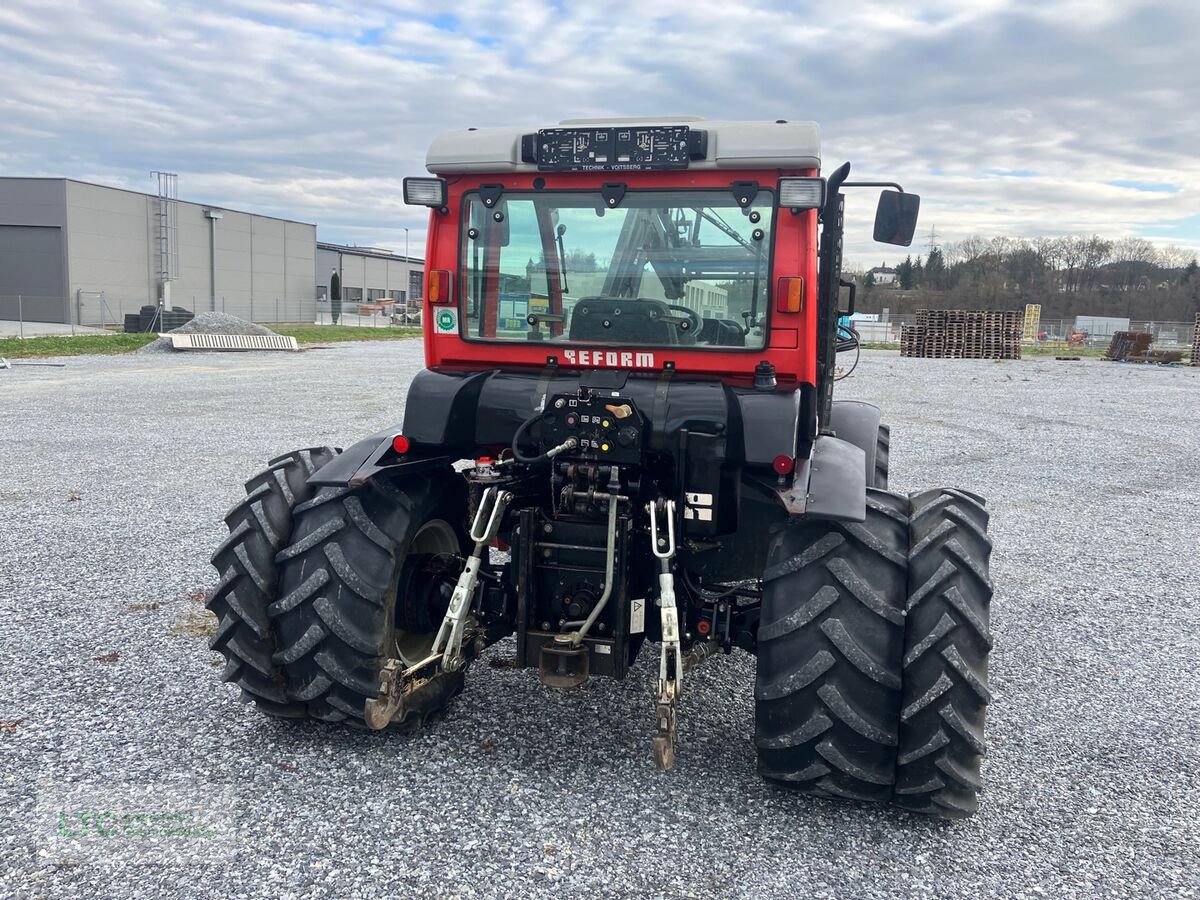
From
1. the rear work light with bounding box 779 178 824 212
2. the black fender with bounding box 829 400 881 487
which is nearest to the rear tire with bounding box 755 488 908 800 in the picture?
the rear work light with bounding box 779 178 824 212

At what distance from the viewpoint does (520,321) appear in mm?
4328

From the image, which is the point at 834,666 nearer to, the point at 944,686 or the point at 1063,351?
the point at 944,686

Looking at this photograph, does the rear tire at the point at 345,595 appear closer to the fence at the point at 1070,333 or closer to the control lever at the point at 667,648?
the control lever at the point at 667,648

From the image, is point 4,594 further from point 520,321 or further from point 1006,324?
point 1006,324

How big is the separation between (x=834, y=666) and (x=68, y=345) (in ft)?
101

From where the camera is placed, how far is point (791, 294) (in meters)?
3.88

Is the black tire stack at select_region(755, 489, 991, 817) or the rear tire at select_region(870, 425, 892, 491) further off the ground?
the rear tire at select_region(870, 425, 892, 491)

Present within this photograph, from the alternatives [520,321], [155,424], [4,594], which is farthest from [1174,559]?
[155,424]

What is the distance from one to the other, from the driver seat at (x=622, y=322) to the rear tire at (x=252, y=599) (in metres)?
1.53

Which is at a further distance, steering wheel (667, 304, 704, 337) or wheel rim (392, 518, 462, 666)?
wheel rim (392, 518, 462, 666)

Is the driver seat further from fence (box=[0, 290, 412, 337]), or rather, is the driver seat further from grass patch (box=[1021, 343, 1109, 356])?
grass patch (box=[1021, 343, 1109, 356])

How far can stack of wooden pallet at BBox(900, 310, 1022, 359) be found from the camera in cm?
3762

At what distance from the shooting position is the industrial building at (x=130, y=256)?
47.7 meters

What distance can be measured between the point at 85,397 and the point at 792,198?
16198 millimetres
